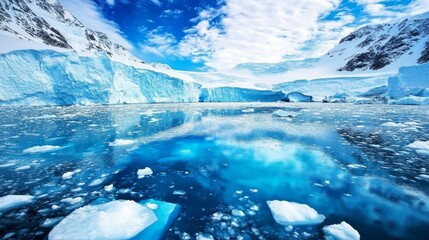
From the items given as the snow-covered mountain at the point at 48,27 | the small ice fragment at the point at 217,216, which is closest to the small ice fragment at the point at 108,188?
the small ice fragment at the point at 217,216

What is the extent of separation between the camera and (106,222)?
7.47ft

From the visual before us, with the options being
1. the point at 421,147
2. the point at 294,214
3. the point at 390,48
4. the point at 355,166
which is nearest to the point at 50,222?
the point at 294,214

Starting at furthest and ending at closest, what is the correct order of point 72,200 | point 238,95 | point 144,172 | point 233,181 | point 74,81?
point 238,95 < point 74,81 < point 144,172 < point 233,181 < point 72,200

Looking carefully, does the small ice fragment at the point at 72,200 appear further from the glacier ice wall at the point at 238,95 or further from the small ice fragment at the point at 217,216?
the glacier ice wall at the point at 238,95

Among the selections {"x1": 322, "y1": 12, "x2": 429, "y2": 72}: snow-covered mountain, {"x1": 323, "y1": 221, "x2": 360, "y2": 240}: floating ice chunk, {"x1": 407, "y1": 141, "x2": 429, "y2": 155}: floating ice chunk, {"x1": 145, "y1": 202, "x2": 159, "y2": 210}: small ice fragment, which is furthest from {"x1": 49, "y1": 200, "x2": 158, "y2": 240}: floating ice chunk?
{"x1": 322, "y1": 12, "x2": 429, "y2": 72}: snow-covered mountain

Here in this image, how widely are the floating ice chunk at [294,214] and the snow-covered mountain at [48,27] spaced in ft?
77.6

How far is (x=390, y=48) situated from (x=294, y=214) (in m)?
68.6

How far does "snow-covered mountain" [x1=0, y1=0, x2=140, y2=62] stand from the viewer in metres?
37.1

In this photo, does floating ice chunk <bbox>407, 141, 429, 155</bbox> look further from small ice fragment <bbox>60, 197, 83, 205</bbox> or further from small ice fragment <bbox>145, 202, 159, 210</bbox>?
small ice fragment <bbox>60, 197, 83, 205</bbox>

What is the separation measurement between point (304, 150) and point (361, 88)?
34.6 metres

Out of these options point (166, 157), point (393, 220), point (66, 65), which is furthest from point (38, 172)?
point (66, 65)

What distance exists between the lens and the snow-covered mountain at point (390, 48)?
161 feet

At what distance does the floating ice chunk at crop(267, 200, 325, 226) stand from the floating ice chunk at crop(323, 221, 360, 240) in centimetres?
18

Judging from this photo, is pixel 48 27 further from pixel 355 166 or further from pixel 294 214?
pixel 294 214
